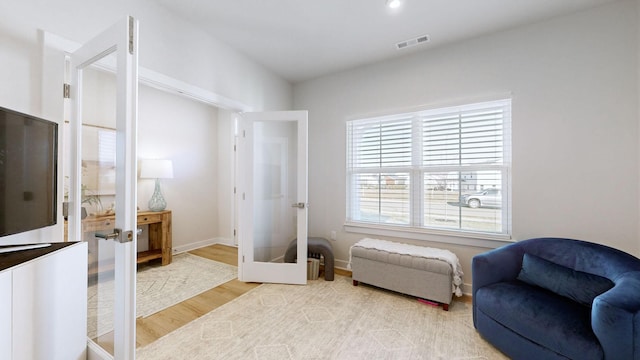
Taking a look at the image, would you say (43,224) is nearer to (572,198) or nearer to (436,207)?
(436,207)

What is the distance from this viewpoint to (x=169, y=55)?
A: 2.22 m

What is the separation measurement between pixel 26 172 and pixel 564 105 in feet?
13.0

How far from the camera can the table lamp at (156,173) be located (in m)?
3.64

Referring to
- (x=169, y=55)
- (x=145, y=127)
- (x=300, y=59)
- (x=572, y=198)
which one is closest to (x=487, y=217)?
(x=572, y=198)

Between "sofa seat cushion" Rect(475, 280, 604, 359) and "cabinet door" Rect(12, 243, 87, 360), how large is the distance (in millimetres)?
2650

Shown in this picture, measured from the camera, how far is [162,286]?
277 cm

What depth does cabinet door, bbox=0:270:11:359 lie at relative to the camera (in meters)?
1.00

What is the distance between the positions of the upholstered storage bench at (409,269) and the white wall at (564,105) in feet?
1.31

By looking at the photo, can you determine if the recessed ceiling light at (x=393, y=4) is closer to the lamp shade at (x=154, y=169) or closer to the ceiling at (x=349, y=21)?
the ceiling at (x=349, y=21)

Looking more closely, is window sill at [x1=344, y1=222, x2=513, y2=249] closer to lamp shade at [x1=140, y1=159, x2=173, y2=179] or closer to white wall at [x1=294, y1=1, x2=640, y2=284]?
white wall at [x1=294, y1=1, x2=640, y2=284]

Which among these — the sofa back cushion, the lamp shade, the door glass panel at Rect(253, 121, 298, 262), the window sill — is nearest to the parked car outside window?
the window sill

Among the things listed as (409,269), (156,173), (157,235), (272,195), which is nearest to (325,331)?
(409,269)

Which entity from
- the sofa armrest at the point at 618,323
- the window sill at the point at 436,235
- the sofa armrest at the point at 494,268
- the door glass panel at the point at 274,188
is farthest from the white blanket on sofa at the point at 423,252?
the sofa armrest at the point at 618,323

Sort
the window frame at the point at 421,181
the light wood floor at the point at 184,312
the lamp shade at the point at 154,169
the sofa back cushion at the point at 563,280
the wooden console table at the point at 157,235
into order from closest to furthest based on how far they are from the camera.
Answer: the sofa back cushion at the point at 563,280
the light wood floor at the point at 184,312
the window frame at the point at 421,181
the wooden console table at the point at 157,235
the lamp shade at the point at 154,169
